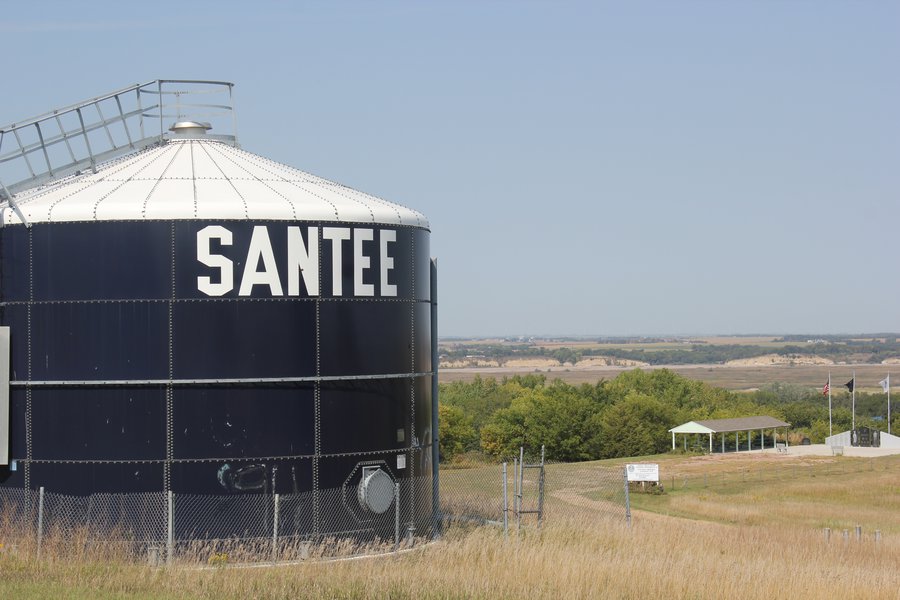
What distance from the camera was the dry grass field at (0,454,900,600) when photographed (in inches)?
832

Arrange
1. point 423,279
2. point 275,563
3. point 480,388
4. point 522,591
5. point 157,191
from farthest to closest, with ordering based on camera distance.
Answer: point 480,388
point 423,279
point 157,191
point 275,563
point 522,591

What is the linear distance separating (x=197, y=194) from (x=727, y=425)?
2414 inches

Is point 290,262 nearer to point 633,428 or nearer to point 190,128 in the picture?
point 190,128

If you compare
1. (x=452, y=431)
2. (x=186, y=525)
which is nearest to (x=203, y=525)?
(x=186, y=525)

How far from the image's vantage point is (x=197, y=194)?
87.4 ft

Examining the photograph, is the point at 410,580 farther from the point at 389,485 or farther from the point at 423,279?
the point at 423,279

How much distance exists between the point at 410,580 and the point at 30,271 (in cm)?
1097

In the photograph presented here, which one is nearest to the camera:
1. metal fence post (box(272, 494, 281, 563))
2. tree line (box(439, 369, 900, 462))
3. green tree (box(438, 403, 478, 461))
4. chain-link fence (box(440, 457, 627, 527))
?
metal fence post (box(272, 494, 281, 563))

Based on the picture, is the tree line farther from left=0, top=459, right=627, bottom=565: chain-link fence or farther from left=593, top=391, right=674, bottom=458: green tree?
left=0, top=459, right=627, bottom=565: chain-link fence

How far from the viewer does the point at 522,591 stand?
851 inches

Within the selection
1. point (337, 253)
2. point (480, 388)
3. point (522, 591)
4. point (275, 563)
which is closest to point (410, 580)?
point (522, 591)

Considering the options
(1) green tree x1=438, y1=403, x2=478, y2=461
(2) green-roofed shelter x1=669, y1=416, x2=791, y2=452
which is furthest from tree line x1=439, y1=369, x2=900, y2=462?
(2) green-roofed shelter x1=669, y1=416, x2=791, y2=452

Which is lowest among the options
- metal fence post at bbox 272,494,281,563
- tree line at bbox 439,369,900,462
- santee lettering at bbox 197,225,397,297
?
tree line at bbox 439,369,900,462

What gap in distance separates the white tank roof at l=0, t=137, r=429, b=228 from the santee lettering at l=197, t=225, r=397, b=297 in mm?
353
